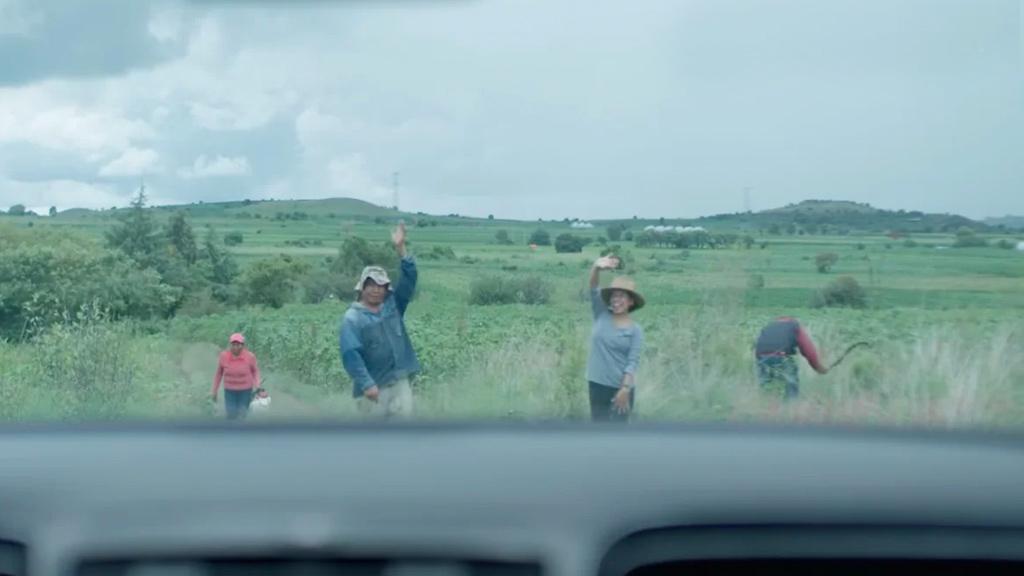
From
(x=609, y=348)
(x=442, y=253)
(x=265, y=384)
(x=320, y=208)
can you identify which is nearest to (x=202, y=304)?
(x=265, y=384)

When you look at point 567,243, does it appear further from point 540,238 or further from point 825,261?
point 825,261

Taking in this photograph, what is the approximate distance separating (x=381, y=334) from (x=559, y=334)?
0.53 metres

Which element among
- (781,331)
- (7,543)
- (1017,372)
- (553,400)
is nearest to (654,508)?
(553,400)

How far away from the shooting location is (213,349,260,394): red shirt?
3.76 meters

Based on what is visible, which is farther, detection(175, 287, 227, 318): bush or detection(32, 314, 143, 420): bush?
detection(175, 287, 227, 318): bush

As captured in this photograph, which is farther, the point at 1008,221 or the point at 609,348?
the point at 609,348

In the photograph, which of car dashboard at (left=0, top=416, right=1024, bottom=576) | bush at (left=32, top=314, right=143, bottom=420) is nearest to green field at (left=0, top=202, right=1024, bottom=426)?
bush at (left=32, top=314, right=143, bottom=420)

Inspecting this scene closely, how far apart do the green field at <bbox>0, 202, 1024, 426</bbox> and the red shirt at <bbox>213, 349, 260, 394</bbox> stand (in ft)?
0.14

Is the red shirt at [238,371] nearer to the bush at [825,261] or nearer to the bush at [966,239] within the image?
the bush at [825,261]

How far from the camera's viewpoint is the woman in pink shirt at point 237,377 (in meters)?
3.71

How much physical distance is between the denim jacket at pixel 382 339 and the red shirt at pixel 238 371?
0.84 feet

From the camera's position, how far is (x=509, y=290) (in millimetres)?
3971

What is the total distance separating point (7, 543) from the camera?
3129 millimetres

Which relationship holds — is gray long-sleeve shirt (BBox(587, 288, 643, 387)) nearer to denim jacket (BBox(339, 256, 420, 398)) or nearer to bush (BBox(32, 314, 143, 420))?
denim jacket (BBox(339, 256, 420, 398))
